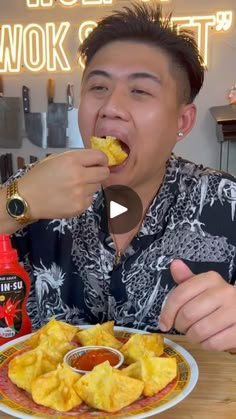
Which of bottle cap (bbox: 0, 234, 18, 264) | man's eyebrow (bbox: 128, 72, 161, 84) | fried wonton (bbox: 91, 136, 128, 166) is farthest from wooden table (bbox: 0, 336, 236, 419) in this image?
man's eyebrow (bbox: 128, 72, 161, 84)

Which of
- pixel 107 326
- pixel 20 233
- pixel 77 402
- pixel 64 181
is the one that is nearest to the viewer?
pixel 77 402

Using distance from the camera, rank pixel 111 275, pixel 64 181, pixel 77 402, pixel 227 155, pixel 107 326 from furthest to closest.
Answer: pixel 227 155, pixel 111 275, pixel 64 181, pixel 107 326, pixel 77 402

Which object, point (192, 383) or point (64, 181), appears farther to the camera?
point (64, 181)

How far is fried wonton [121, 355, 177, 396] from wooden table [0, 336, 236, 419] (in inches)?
1.7

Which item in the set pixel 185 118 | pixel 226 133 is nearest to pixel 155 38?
pixel 185 118

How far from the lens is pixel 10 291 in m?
0.95

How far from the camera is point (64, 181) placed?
1078mm

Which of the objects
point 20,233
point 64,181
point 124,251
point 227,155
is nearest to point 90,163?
point 64,181

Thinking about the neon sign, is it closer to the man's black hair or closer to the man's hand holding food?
the man's black hair

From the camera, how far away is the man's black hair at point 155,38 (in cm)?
136

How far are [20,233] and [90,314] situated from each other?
1.04 ft

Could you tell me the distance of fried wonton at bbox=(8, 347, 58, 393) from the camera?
2.57ft

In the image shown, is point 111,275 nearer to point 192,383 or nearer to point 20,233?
point 20,233
